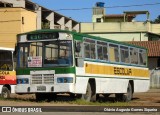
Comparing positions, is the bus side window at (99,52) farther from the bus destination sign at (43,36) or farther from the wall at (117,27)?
the wall at (117,27)

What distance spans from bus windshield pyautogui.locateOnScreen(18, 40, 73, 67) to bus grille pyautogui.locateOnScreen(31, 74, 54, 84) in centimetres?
43

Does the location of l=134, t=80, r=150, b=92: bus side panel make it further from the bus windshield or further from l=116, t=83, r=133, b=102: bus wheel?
the bus windshield

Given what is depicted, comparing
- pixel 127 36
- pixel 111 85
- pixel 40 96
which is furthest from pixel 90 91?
pixel 127 36

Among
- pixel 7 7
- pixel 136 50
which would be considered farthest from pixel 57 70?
pixel 7 7

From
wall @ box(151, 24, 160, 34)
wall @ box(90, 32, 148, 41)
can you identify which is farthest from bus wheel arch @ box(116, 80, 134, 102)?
wall @ box(151, 24, 160, 34)

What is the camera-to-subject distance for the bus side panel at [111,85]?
2253 cm

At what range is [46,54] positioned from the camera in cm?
2038

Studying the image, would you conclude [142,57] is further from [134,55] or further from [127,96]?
[127,96]

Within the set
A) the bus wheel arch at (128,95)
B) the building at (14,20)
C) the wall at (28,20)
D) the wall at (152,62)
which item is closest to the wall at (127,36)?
the building at (14,20)

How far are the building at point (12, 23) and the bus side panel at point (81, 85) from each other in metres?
31.2

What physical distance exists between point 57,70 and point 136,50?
30.3 feet

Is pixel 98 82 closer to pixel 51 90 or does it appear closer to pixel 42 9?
pixel 51 90

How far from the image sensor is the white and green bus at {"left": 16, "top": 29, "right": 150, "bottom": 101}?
1998cm

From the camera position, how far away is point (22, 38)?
2136cm
